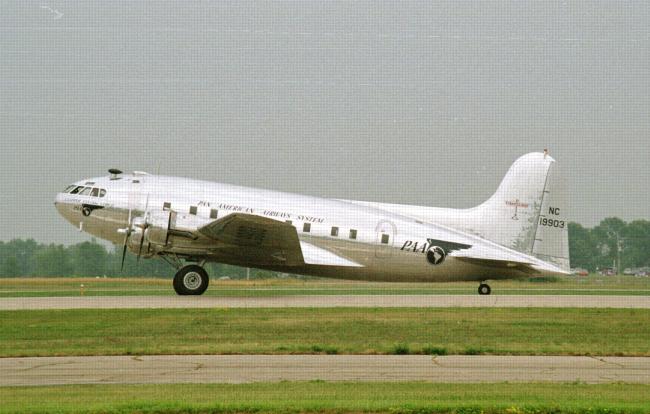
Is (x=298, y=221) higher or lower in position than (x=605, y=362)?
higher

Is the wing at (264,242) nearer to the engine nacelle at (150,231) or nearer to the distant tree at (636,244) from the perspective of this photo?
the engine nacelle at (150,231)

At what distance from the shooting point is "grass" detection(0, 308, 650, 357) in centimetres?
1725

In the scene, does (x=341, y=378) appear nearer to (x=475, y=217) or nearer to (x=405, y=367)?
(x=405, y=367)

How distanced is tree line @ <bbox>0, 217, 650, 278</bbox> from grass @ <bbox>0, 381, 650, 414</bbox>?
247 ft

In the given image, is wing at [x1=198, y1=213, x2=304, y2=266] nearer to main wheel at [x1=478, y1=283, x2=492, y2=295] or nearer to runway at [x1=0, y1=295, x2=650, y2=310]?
runway at [x1=0, y1=295, x2=650, y2=310]

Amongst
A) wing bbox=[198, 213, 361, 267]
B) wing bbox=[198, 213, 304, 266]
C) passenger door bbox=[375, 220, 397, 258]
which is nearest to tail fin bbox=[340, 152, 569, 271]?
passenger door bbox=[375, 220, 397, 258]

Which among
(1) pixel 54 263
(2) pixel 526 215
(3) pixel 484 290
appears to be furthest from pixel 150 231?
(1) pixel 54 263

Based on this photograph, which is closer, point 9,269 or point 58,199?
point 58,199

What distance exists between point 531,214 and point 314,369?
19.9 metres

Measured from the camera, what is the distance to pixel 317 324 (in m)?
21.7

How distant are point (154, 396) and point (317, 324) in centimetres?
1034

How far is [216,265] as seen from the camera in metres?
92.3

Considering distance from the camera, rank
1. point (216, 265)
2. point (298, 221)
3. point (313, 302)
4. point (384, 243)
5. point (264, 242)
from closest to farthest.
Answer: point (313, 302) → point (264, 242) → point (384, 243) → point (298, 221) → point (216, 265)

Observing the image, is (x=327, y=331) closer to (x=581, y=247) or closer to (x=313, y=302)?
(x=313, y=302)
